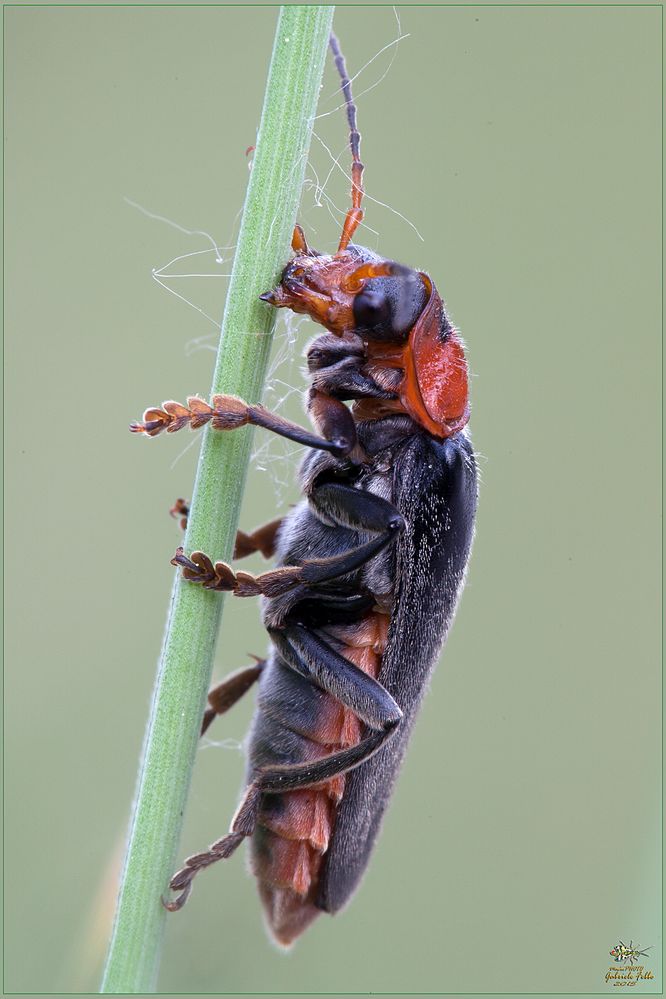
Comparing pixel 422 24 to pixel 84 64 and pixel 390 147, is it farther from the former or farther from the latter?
pixel 84 64

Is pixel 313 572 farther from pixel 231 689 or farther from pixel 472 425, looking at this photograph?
pixel 472 425

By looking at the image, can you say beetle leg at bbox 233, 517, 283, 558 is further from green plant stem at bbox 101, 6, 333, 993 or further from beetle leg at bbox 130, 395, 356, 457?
green plant stem at bbox 101, 6, 333, 993

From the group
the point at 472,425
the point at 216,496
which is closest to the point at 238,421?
the point at 216,496

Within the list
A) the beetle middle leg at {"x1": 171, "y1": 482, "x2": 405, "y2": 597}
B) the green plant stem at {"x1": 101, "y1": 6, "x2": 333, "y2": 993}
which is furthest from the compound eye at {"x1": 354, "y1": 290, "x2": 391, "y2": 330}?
the beetle middle leg at {"x1": 171, "y1": 482, "x2": 405, "y2": 597}

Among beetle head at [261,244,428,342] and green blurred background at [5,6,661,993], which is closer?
beetle head at [261,244,428,342]

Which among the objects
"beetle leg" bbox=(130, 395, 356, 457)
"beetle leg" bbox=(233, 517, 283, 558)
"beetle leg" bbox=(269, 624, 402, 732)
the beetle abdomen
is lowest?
the beetle abdomen

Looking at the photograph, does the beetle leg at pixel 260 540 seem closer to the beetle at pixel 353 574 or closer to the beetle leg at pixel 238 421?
the beetle at pixel 353 574

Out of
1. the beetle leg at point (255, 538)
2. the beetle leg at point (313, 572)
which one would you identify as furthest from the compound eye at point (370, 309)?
the beetle leg at point (255, 538)
